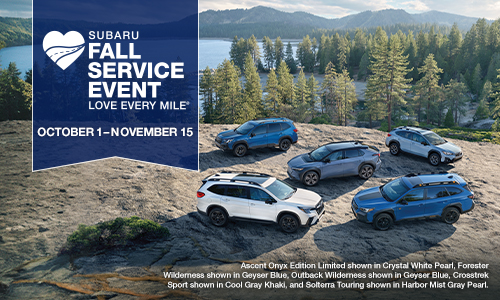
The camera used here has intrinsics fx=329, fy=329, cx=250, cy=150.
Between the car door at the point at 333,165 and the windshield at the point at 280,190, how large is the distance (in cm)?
371

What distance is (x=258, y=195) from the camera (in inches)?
452

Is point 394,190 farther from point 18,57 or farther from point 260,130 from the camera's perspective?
point 18,57

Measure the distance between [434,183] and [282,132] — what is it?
889 cm

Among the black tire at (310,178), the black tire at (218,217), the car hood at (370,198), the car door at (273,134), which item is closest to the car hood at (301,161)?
the black tire at (310,178)

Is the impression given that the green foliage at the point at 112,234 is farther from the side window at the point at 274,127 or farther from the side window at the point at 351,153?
the side window at the point at 274,127

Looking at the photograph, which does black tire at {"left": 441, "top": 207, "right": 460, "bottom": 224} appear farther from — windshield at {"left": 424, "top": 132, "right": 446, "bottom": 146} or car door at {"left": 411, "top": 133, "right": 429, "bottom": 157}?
windshield at {"left": 424, "top": 132, "right": 446, "bottom": 146}

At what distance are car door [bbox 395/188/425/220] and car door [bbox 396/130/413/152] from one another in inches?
325

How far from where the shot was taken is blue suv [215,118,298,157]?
1836cm

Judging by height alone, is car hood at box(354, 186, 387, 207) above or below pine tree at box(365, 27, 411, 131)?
below

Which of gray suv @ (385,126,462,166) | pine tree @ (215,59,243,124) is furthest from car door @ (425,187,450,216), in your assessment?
pine tree @ (215,59,243,124)

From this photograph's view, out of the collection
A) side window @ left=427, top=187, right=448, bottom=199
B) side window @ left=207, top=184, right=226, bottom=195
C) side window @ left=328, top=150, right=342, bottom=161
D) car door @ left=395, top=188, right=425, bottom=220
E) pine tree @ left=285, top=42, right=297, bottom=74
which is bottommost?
car door @ left=395, top=188, right=425, bottom=220

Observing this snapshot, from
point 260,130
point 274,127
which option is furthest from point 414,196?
point 260,130

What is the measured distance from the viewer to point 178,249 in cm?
1020

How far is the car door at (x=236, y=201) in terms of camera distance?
1149 centimetres
